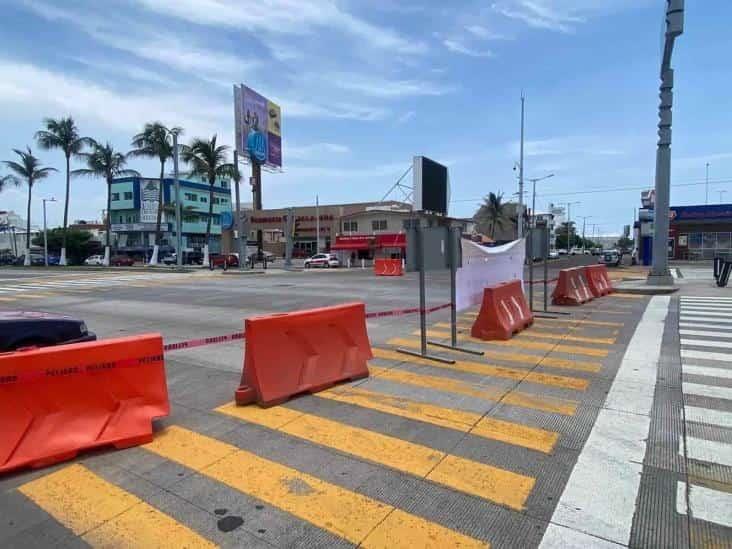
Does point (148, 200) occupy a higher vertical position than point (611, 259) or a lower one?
higher

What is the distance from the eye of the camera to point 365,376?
245 inches

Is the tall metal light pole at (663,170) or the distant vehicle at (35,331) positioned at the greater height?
the tall metal light pole at (663,170)

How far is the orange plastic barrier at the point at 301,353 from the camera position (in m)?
5.11

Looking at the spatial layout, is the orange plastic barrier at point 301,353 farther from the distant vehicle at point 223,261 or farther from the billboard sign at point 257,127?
the distant vehicle at point 223,261

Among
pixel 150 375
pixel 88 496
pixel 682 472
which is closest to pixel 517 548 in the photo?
pixel 682 472

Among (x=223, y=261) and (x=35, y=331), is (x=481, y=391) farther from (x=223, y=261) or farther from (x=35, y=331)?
(x=223, y=261)

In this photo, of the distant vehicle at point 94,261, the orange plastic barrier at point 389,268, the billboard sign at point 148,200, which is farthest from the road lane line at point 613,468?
the billboard sign at point 148,200

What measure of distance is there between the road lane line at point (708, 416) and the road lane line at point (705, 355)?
2.56 metres

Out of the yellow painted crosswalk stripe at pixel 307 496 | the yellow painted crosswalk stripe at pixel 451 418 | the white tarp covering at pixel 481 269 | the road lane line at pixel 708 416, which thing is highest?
the white tarp covering at pixel 481 269

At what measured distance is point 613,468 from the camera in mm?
3635

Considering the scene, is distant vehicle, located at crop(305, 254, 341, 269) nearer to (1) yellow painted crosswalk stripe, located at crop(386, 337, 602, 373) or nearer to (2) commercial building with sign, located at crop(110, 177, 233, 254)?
(2) commercial building with sign, located at crop(110, 177, 233, 254)

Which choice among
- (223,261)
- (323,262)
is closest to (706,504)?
(323,262)

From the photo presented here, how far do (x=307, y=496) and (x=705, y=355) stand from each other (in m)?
6.84

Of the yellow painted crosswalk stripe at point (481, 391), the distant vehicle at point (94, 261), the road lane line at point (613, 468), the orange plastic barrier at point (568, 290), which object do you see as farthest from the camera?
the distant vehicle at point (94, 261)
